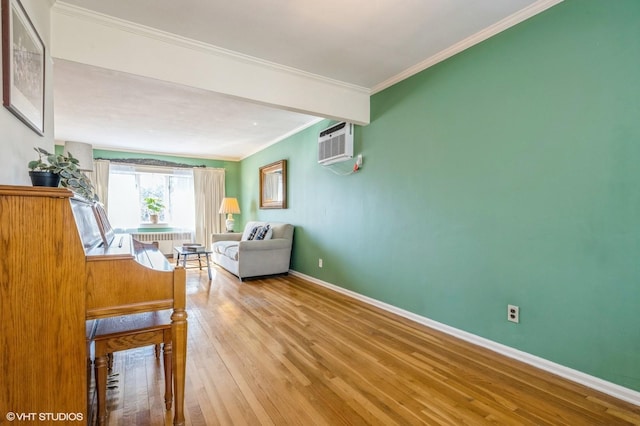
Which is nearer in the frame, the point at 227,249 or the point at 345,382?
the point at 345,382

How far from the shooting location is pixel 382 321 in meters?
2.82

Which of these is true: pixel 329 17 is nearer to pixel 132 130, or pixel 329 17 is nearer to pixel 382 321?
pixel 382 321

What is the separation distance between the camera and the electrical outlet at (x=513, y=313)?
2.11 metres

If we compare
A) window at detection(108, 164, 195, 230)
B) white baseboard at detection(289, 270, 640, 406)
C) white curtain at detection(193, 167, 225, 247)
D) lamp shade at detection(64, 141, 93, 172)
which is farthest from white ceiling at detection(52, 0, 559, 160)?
white curtain at detection(193, 167, 225, 247)

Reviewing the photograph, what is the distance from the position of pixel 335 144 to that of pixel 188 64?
1.88 metres

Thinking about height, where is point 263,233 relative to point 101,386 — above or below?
above

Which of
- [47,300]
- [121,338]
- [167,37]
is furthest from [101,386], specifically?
[167,37]

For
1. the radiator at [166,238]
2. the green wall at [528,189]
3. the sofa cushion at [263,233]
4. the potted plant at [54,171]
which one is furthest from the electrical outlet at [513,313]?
the radiator at [166,238]

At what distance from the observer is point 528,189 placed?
2062 mm

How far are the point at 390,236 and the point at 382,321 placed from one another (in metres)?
0.86

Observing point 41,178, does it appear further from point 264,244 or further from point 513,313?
point 264,244

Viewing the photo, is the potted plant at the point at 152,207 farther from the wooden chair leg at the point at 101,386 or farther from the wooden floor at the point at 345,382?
the wooden chair leg at the point at 101,386

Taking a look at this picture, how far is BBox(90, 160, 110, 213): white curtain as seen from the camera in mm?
5731

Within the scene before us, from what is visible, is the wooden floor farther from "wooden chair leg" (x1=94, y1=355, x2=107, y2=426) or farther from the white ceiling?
the white ceiling
